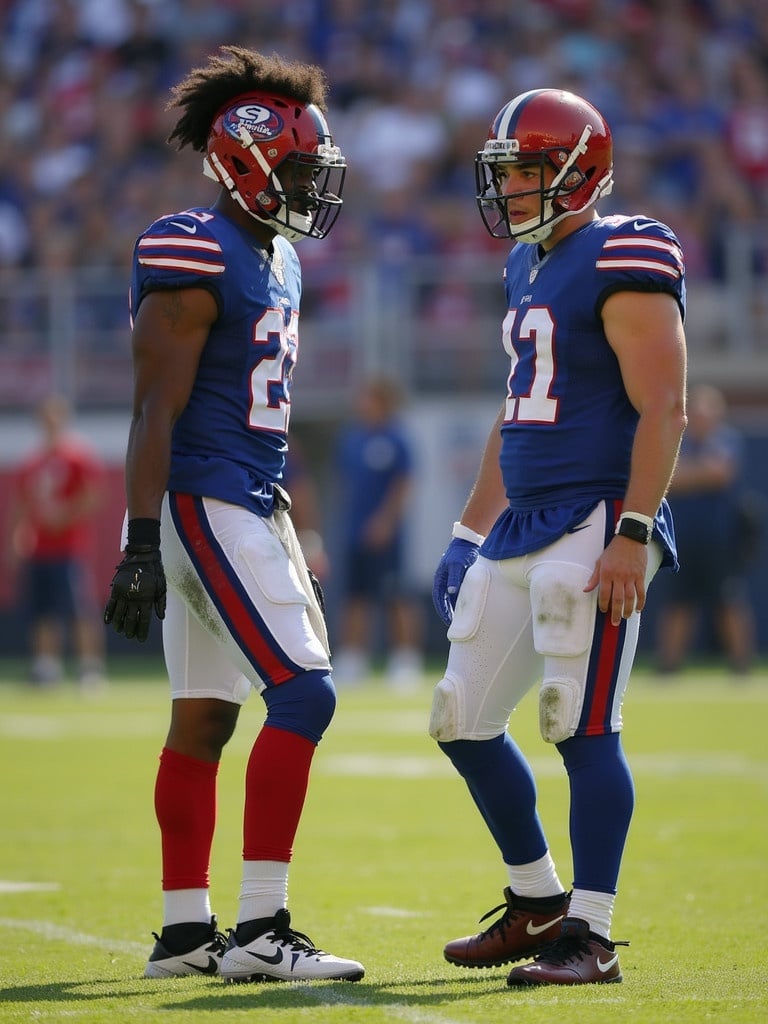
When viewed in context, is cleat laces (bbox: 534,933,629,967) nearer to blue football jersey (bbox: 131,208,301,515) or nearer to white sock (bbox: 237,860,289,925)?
white sock (bbox: 237,860,289,925)

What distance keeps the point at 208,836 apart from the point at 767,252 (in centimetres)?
1185

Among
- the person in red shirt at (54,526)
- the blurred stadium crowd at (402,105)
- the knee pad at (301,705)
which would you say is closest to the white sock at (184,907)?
the knee pad at (301,705)

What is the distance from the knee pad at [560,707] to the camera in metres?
3.96

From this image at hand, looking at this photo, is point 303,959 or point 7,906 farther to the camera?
point 7,906

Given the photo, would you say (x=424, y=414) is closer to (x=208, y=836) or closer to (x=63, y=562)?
(x=63, y=562)

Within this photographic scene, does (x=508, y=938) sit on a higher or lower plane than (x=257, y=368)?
lower

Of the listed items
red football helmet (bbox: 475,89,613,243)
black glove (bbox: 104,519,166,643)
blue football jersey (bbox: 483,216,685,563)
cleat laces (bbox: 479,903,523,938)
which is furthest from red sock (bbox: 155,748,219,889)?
red football helmet (bbox: 475,89,613,243)

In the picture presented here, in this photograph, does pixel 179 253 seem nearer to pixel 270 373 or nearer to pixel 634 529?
pixel 270 373

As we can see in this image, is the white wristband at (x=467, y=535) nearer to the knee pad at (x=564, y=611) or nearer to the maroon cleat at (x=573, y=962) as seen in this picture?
the knee pad at (x=564, y=611)

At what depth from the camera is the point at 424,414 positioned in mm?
15781

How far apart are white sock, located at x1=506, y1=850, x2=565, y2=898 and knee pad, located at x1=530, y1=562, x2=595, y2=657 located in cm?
62

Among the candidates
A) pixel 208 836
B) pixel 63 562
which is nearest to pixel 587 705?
pixel 208 836

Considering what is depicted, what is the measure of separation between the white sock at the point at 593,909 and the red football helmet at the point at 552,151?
157 cm

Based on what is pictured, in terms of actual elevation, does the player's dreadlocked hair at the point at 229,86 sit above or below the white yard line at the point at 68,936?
above
